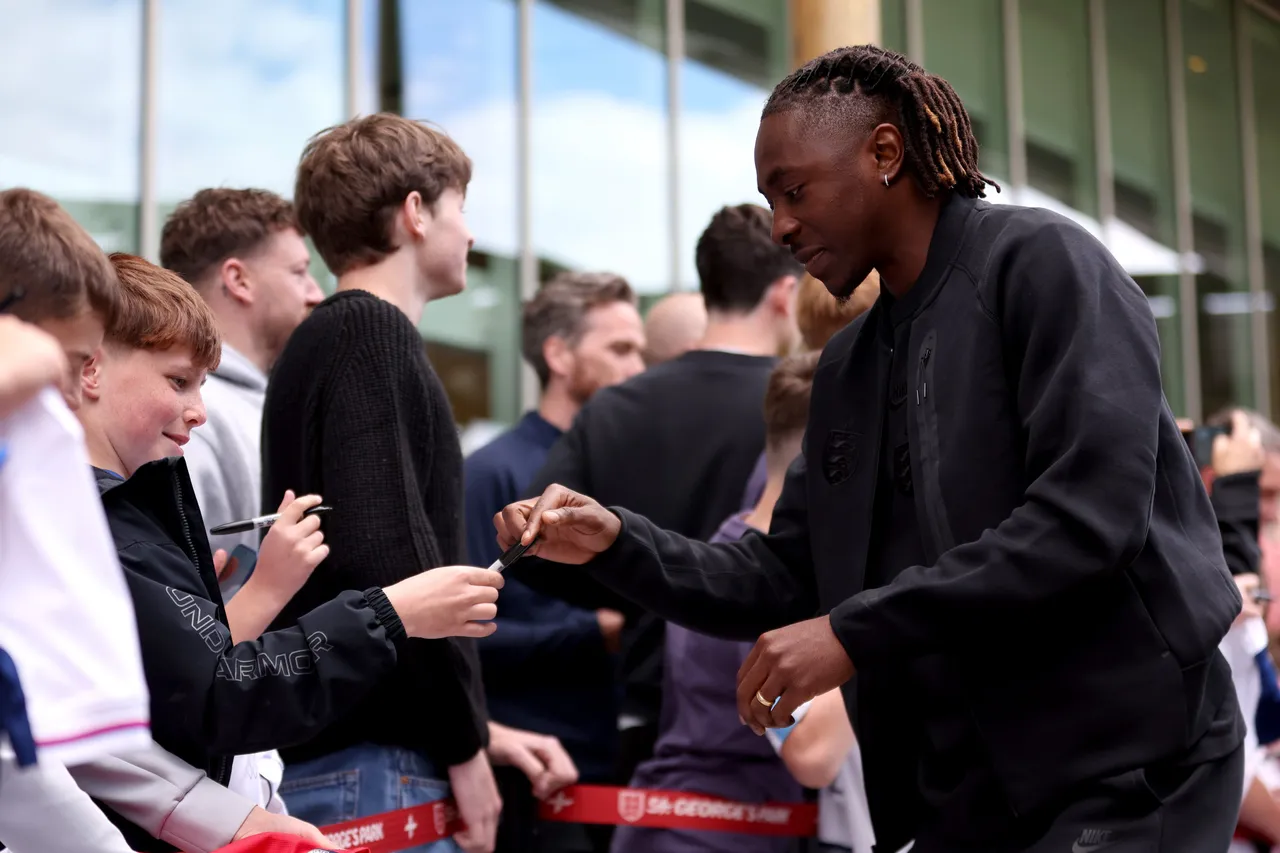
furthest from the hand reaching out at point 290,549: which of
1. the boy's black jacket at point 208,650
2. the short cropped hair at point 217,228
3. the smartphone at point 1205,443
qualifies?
the smartphone at point 1205,443

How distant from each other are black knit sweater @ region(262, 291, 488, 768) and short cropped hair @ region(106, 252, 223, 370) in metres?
0.37

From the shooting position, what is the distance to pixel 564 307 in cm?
497

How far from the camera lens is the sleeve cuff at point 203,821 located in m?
2.16

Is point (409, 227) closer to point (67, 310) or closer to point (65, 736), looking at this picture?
point (67, 310)

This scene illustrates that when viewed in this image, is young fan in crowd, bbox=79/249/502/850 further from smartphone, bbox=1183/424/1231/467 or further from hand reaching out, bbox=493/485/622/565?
smartphone, bbox=1183/424/1231/467

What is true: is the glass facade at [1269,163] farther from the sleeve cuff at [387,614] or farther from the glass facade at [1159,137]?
the sleeve cuff at [387,614]

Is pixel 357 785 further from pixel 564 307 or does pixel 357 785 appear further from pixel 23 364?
pixel 564 307

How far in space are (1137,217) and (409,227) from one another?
11.3 metres

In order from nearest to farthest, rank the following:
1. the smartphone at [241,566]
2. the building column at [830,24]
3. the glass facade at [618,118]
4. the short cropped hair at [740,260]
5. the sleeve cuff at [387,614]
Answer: the sleeve cuff at [387,614], the smartphone at [241,566], the short cropped hair at [740,260], the glass facade at [618,118], the building column at [830,24]

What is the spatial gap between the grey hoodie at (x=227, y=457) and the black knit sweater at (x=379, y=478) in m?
0.42

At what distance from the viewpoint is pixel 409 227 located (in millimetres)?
3102

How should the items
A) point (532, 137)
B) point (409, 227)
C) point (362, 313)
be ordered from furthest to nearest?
point (532, 137) < point (409, 227) < point (362, 313)

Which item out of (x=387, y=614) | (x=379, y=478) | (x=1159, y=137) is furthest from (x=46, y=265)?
(x=1159, y=137)

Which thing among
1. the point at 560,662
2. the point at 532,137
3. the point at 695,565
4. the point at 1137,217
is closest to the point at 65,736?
the point at 695,565
